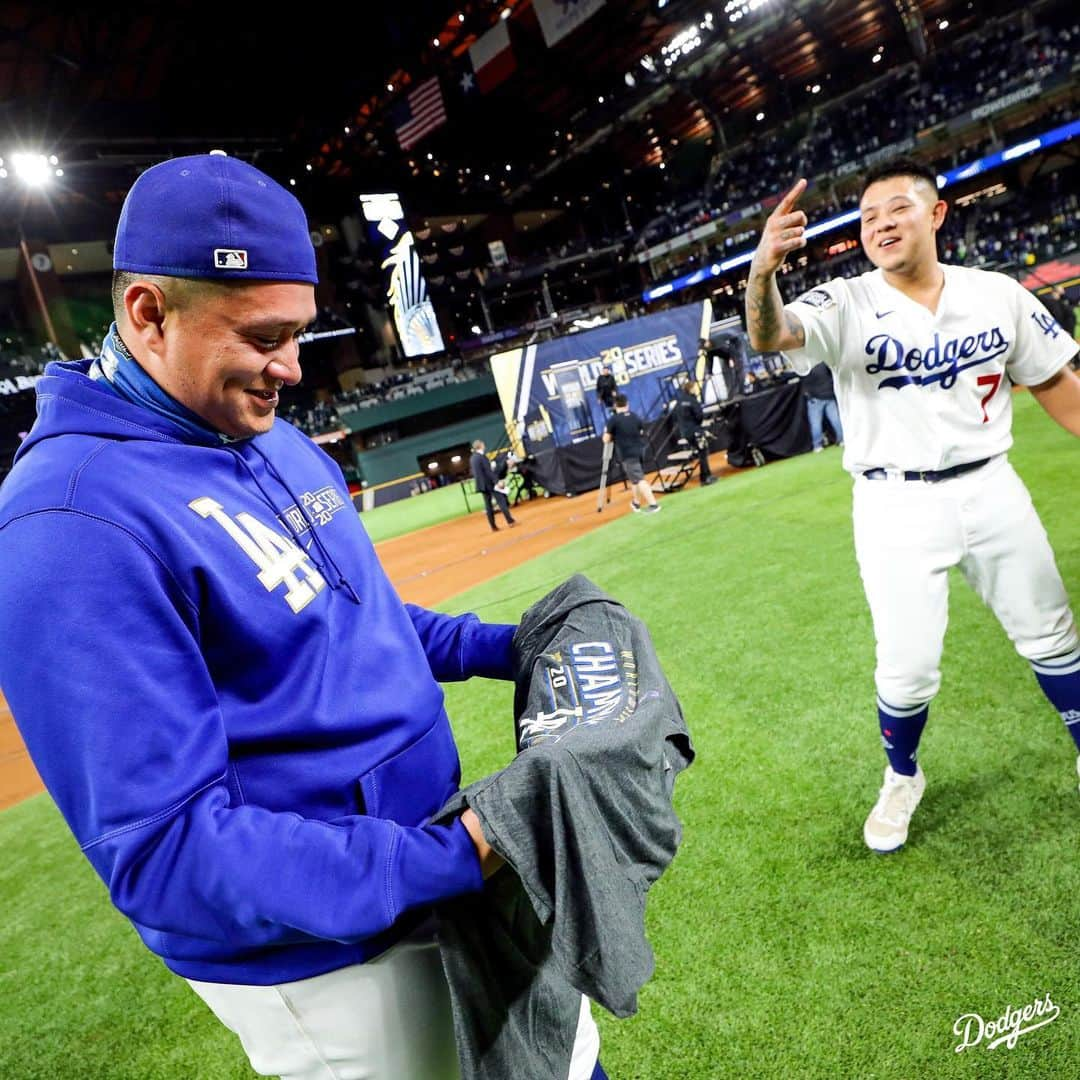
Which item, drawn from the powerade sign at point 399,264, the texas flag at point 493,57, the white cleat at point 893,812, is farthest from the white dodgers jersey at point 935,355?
the powerade sign at point 399,264

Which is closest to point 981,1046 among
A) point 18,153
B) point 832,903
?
point 832,903

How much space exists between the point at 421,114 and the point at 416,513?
11520mm

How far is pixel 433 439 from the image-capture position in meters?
32.9

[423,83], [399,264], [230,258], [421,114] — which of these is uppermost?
[423,83]

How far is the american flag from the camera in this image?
18.8m

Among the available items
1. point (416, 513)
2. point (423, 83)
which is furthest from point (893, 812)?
point (423, 83)

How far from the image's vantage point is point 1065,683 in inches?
95.3

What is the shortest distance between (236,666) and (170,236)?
575mm

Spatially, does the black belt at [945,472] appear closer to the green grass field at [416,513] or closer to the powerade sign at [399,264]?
the green grass field at [416,513]

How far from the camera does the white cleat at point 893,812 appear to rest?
8.04ft

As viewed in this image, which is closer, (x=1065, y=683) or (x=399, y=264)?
(x=1065, y=683)

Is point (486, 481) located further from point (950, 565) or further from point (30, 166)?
point (30, 166)

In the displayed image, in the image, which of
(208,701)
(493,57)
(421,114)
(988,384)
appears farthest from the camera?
(421,114)

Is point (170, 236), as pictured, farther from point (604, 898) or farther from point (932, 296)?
point (932, 296)
